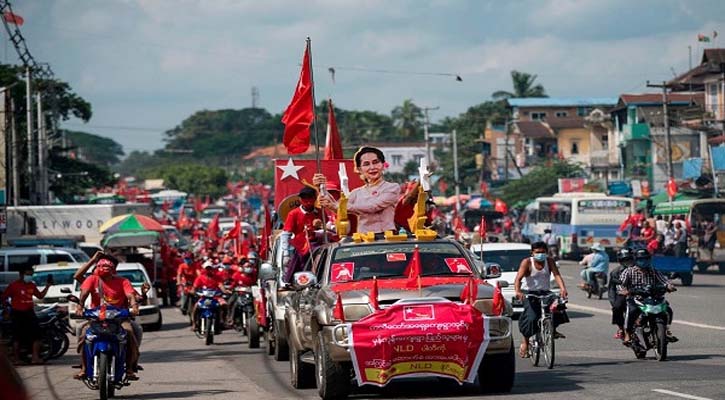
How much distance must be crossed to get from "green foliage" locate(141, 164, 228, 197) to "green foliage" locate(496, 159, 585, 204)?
62.0m

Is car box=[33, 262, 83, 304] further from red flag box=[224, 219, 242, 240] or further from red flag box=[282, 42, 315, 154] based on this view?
red flag box=[282, 42, 315, 154]

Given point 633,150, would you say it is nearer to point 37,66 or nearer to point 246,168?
point 37,66

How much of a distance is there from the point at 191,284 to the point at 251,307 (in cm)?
680

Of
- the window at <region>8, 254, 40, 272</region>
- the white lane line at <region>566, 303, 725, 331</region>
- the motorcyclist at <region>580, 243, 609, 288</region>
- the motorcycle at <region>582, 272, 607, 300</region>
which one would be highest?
the window at <region>8, 254, 40, 272</region>

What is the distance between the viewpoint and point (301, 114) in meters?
18.8

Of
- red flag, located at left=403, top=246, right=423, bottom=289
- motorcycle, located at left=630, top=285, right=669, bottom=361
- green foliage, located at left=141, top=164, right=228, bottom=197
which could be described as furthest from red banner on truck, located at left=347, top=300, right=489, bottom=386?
green foliage, located at left=141, top=164, right=228, bottom=197

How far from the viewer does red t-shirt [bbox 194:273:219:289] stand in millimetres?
24203

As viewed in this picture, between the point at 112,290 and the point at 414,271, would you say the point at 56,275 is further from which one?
the point at 414,271

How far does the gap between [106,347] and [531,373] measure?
5005mm

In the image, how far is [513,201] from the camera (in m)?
96.9

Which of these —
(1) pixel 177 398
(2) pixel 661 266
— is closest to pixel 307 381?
(1) pixel 177 398

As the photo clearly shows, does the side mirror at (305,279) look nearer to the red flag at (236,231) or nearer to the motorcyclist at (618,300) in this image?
the motorcyclist at (618,300)

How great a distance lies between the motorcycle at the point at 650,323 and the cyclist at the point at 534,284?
3.29 ft

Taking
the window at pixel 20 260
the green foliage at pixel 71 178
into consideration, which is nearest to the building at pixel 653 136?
the green foliage at pixel 71 178
